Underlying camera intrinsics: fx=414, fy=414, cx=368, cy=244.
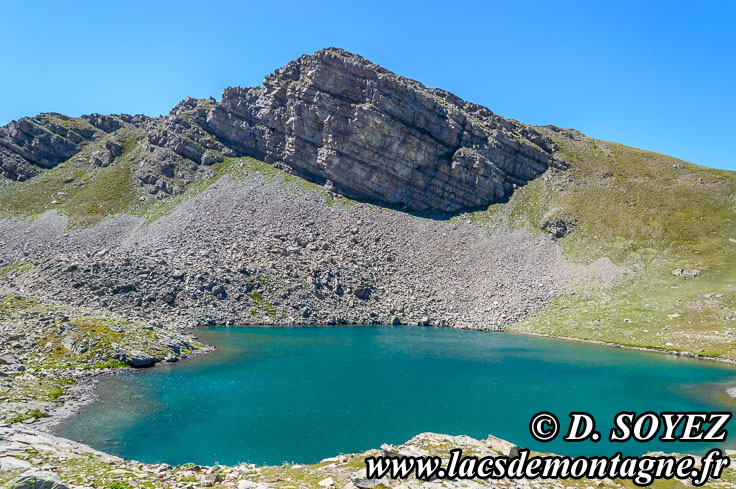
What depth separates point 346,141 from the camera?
450ft

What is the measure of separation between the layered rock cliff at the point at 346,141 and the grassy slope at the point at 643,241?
44.5 feet

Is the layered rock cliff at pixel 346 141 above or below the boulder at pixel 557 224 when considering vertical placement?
above

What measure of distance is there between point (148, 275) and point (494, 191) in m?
101

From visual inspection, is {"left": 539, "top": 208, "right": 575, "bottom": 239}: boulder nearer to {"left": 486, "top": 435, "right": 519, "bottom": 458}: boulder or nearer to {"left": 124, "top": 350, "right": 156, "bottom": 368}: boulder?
{"left": 486, "top": 435, "right": 519, "bottom": 458}: boulder

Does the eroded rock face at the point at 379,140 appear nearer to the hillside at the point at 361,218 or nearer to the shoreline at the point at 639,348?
the hillside at the point at 361,218

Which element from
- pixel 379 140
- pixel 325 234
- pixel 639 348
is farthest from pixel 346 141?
pixel 639 348

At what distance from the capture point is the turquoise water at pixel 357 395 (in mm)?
28844

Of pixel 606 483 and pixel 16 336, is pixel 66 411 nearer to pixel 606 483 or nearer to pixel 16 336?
pixel 16 336

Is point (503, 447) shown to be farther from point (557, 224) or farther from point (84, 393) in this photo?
point (557, 224)

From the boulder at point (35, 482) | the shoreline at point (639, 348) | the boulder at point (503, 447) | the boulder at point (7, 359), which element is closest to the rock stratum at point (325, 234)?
the boulder at point (7, 359)

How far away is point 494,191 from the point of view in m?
132

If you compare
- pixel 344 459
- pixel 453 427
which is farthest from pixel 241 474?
pixel 453 427

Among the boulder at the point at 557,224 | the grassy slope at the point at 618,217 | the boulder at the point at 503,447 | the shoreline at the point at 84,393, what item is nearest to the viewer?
the boulder at the point at 503,447

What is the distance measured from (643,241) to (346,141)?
90.2 m
